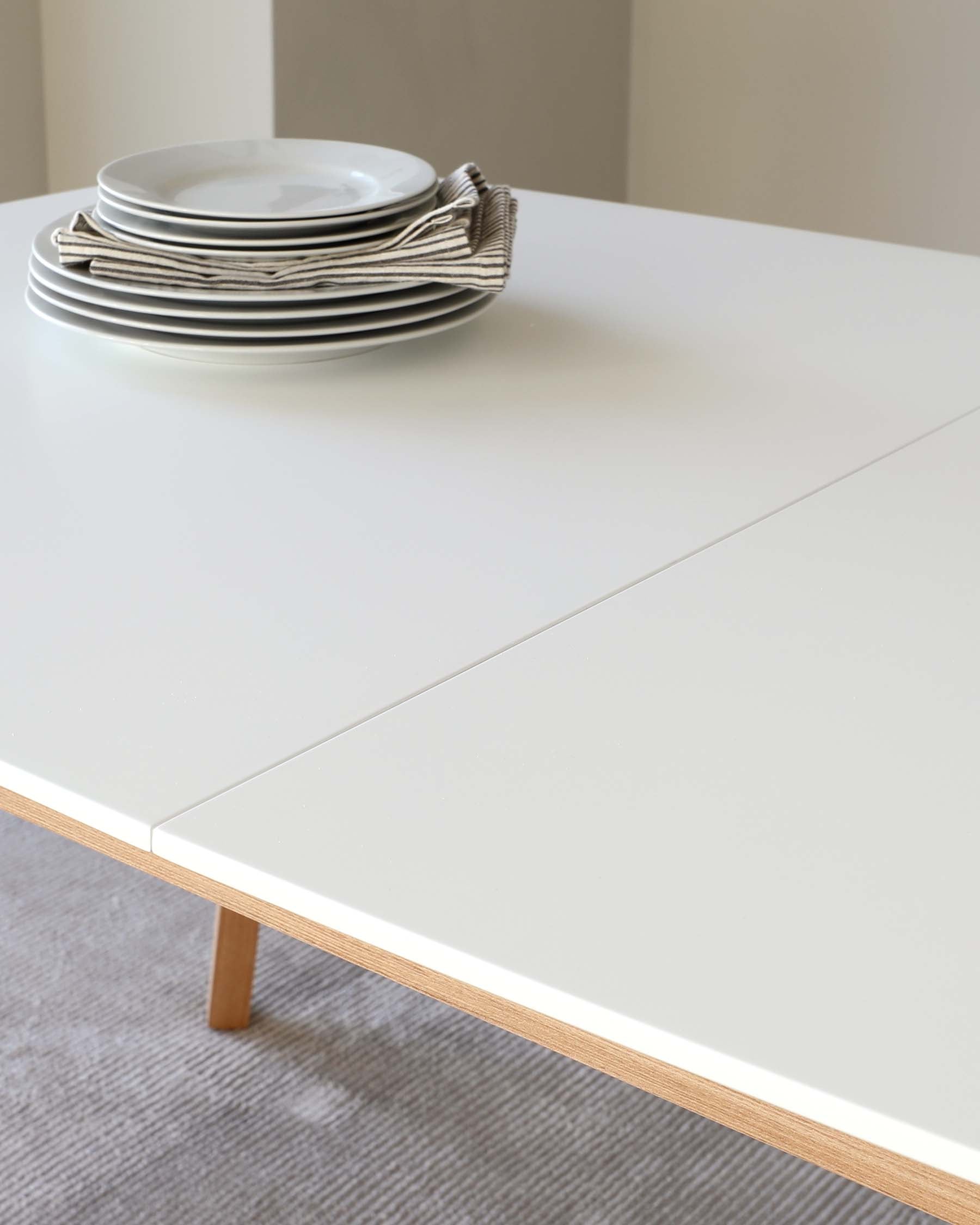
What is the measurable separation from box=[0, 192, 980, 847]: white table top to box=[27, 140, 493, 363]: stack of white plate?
0.03 meters

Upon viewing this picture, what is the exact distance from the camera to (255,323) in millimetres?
848

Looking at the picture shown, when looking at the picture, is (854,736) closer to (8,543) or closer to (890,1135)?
(890,1135)

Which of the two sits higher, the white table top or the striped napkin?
the striped napkin

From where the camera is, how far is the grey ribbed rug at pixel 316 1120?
1.21 meters

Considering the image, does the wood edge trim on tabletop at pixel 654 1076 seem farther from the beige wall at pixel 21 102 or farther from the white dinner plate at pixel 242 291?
the beige wall at pixel 21 102

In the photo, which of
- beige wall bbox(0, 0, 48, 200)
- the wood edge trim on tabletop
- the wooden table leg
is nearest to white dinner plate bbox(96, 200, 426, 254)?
the wood edge trim on tabletop

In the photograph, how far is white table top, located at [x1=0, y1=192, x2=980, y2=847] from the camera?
0.52 m

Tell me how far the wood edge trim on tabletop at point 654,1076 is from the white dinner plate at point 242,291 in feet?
1.46

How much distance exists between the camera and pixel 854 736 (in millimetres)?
504

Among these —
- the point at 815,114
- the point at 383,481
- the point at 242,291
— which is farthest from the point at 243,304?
the point at 815,114

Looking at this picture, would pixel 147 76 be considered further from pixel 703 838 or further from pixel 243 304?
pixel 703 838

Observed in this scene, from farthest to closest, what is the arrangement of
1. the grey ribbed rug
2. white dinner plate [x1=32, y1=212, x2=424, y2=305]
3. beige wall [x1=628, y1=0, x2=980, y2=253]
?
1. beige wall [x1=628, y1=0, x2=980, y2=253]
2. the grey ribbed rug
3. white dinner plate [x1=32, y1=212, x2=424, y2=305]

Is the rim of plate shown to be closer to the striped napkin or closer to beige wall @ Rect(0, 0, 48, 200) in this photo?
the striped napkin

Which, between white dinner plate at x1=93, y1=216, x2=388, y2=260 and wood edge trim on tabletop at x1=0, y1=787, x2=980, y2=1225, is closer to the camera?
wood edge trim on tabletop at x1=0, y1=787, x2=980, y2=1225
